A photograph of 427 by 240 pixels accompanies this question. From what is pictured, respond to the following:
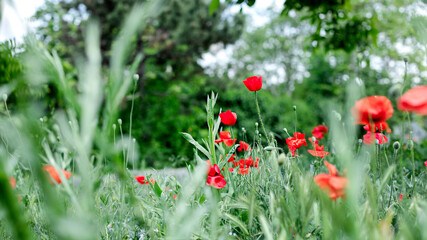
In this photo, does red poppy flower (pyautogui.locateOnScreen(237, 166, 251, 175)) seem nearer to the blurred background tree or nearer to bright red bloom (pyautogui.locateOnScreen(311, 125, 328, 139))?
bright red bloom (pyautogui.locateOnScreen(311, 125, 328, 139))

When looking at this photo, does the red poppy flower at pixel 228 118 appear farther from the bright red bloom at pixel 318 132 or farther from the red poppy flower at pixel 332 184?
the bright red bloom at pixel 318 132

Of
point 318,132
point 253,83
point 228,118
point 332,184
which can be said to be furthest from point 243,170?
point 318,132

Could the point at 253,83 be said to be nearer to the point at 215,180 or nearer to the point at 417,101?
the point at 215,180

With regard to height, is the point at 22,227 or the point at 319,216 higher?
the point at 22,227

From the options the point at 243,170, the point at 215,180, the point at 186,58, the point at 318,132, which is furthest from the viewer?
the point at 186,58

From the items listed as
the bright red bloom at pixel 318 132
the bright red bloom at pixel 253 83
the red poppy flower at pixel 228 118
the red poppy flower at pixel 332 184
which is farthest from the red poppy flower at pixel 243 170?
the bright red bloom at pixel 318 132

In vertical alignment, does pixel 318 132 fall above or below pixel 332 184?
Answer: below

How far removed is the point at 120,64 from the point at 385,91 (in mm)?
9689

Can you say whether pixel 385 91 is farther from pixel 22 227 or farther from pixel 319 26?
pixel 22 227

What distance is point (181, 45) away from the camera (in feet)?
25.1

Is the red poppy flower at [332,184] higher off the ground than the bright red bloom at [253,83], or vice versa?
the red poppy flower at [332,184]

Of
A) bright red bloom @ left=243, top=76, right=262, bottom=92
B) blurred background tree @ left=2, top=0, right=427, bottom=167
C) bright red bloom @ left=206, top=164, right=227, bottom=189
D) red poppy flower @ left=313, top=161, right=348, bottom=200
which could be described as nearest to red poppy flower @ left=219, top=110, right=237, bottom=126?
bright red bloom @ left=243, top=76, right=262, bottom=92

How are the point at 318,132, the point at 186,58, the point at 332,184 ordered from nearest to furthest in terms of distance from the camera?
the point at 332,184
the point at 318,132
the point at 186,58

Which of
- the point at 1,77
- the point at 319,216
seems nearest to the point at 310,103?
the point at 1,77
